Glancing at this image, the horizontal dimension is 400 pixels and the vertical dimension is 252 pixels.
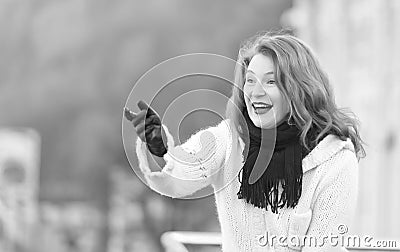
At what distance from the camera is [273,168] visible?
101 cm

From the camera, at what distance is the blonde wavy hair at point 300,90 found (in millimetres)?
981

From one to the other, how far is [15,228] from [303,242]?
575 cm

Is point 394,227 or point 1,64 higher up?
point 1,64

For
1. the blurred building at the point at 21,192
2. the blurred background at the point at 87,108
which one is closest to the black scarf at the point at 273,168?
the blurred background at the point at 87,108

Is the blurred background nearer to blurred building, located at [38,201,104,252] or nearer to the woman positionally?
blurred building, located at [38,201,104,252]

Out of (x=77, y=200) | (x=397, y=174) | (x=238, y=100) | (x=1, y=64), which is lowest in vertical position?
(x=238, y=100)

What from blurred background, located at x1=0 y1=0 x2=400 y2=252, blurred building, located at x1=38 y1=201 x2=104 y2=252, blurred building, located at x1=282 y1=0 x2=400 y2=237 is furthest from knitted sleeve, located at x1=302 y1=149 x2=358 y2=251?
blurred building, located at x1=38 y1=201 x2=104 y2=252

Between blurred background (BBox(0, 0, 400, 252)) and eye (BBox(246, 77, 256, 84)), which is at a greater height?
blurred background (BBox(0, 0, 400, 252))

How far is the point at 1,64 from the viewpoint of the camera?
7004 millimetres

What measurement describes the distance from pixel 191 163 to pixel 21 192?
556 centimetres

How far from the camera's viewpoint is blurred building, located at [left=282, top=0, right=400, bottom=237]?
9.32ft

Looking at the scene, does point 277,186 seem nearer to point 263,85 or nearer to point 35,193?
point 263,85

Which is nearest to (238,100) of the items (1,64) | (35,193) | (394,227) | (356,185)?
(356,185)

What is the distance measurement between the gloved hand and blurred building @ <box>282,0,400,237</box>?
176 cm
